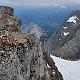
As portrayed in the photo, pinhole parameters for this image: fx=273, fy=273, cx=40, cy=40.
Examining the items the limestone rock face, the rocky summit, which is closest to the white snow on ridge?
the limestone rock face

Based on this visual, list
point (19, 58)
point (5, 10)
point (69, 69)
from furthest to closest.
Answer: point (69, 69), point (5, 10), point (19, 58)

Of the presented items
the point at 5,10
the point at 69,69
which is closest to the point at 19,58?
the point at 5,10

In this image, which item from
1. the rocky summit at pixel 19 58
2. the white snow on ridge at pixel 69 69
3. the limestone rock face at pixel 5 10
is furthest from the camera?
the white snow on ridge at pixel 69 69

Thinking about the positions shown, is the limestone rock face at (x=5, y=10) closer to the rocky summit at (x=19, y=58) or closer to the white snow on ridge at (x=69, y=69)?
the rocky summit at (x=19, y=58)

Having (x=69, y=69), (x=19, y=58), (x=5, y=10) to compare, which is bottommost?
(x=69, y=69)

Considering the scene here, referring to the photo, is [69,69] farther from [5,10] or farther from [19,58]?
[19,58]

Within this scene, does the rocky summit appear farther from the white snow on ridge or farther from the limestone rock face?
the white snow on ridge

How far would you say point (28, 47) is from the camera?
1071 inches

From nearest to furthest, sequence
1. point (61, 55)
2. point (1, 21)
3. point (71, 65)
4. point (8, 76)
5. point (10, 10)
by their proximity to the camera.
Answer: point (8, 76) → point (1, 21) → point (10, 10) → point (71, 65) → point (61, 55)

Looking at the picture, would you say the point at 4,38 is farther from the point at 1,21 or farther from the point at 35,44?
the point at 1,21

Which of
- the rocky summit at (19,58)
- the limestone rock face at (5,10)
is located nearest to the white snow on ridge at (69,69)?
the limestone rock face at (5,10)

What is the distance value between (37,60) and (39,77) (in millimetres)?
1945

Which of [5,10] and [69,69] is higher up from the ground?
[5,10]

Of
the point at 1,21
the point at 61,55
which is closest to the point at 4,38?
the point at 1,21
